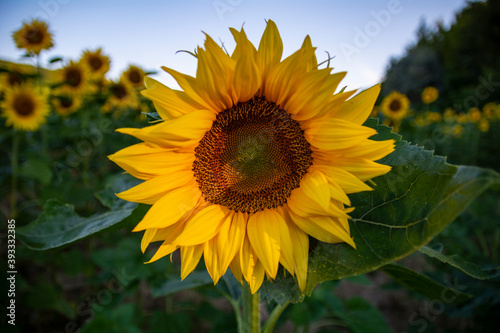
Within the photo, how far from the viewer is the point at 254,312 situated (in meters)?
0.88

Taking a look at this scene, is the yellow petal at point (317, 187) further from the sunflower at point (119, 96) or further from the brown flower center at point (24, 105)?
the sunflower at point (119, 96)

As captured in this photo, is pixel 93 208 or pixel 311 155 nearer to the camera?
pixel 311 155

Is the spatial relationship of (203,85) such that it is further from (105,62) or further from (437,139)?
(437,139)

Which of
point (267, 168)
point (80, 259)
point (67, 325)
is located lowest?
point (67, 325)

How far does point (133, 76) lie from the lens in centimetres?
426

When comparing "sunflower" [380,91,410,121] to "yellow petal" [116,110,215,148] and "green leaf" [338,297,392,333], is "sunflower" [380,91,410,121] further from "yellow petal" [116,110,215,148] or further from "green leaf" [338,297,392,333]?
"yellow petal" [116,110,215,148]

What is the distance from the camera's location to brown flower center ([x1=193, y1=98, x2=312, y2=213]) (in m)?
0.83

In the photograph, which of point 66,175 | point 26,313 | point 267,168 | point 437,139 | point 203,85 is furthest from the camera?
point 437,139

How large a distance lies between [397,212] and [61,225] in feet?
2.97

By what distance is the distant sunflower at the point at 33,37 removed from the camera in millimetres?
3605

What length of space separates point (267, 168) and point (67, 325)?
269cm

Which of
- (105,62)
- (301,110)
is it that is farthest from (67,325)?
(105,62)

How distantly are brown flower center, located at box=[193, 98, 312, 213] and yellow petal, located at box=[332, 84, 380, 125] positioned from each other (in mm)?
145

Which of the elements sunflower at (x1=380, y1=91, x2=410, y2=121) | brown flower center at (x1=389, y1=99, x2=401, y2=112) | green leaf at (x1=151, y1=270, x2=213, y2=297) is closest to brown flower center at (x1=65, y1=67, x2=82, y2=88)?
green leaf at (x1=151, y1=270, x2=213, y2=297)
